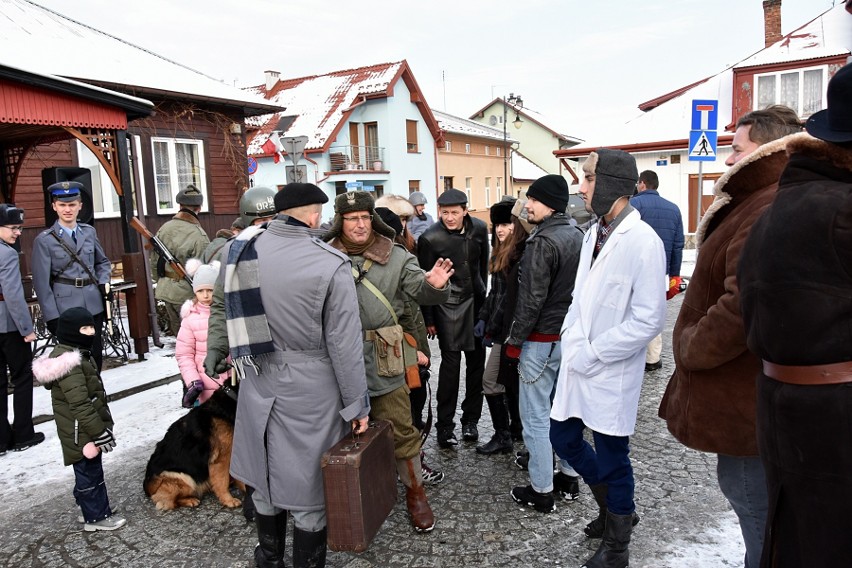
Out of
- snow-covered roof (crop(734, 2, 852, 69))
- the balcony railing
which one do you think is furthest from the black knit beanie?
the balcony railing

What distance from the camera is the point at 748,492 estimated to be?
2404 millimetres

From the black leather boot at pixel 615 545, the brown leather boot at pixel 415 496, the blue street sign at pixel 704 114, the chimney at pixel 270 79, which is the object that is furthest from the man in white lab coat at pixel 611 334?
the chimney at pixel 270 79

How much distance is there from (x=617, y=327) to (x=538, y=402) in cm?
110

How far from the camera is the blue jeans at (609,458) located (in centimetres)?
314

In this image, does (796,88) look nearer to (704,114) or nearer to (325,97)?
(704,114)

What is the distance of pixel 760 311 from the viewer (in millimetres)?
1780

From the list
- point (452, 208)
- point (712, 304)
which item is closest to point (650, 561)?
point (712, 304)

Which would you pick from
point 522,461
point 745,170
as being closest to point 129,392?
point 522,461

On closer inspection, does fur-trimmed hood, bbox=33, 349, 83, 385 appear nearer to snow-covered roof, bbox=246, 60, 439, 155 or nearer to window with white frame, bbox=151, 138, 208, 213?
window with white frame, bbox=151, 138, 208, 213

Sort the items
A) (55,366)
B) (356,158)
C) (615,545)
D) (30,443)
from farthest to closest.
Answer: (356,158)
(30,443)
(55,366)
(615,545)

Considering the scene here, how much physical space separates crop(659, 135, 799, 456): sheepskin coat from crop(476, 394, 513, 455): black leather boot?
2.36 metres

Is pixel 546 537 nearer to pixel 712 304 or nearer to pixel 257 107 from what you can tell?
pixel 712 304

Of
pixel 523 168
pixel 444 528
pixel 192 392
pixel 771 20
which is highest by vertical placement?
pixel 771 20

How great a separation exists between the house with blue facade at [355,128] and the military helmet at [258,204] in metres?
21.6
